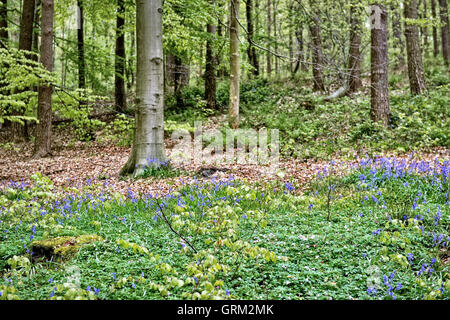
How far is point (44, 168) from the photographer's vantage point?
10625 mm

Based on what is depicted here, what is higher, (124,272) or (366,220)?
(366,220)

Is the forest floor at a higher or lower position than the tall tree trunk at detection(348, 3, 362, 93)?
lower

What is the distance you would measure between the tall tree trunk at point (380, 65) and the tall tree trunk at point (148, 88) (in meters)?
6.66

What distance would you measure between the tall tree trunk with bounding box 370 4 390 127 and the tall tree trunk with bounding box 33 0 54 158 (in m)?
10.4

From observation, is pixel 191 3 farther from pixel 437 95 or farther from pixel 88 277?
pixel 88 277

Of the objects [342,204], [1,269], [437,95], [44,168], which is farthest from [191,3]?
[1,269]

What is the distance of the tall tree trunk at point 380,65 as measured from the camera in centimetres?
1067

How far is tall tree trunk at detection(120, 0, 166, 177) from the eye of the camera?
26.7 feet

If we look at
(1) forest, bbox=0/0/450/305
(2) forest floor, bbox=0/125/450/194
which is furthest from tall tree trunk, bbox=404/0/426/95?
(2) forest floor, bbox=0/125/450/194

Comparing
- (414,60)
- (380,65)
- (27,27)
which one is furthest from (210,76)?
(414,60)

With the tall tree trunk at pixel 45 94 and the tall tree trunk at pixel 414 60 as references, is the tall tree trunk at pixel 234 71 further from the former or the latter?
the tall tree trunk at pixel 414 60

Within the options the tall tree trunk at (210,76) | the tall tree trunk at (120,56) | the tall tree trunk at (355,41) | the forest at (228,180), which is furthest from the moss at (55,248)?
the tall tree trunk at (120,56)

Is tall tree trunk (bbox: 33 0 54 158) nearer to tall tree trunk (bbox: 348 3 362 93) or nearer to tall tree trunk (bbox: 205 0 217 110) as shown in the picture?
tall tree trunk (bbox: 205 0 217 110)
